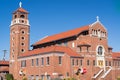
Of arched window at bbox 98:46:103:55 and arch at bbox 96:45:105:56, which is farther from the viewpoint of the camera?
arched window at bbox 98:46:103:55

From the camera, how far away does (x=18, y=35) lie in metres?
72.9

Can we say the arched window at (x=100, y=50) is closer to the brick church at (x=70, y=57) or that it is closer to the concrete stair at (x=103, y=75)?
the brick church at (x=70, y=57)

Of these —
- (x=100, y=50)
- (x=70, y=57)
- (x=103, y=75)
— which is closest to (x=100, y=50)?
(x=100, y=50)

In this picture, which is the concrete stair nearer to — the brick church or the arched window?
the brick church

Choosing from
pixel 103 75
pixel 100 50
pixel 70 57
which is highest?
pixel 100 50

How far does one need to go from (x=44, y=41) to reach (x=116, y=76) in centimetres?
2180

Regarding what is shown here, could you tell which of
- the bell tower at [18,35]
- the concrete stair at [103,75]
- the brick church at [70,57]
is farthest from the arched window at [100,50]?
the bell tower at [18,35]

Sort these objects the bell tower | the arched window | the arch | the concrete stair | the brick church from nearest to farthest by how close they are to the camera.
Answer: the brick church
the concrete stair
the arch
the arched window
the bell tower

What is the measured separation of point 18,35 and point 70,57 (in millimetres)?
21244

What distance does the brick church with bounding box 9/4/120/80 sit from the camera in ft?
189

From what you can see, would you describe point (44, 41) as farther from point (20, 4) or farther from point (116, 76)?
point (116, 76)

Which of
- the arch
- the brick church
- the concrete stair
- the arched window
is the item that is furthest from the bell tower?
the concrete stair

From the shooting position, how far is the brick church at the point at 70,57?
2265 inches

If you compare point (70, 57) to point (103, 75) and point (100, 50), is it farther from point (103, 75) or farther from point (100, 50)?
point (100, 50)
